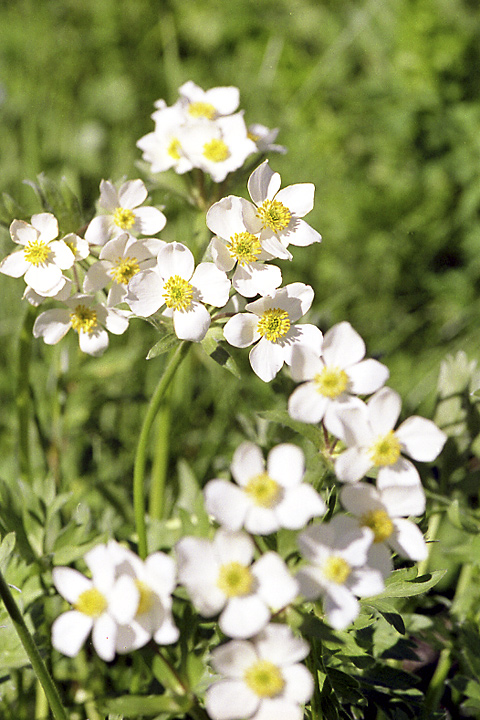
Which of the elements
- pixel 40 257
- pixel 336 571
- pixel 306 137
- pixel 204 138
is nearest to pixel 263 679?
pixel 336 571

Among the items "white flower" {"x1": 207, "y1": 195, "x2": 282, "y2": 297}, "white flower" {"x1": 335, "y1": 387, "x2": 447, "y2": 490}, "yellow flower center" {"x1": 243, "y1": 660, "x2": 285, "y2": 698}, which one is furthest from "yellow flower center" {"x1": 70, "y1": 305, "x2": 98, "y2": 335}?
"yellow flower center" {"x1": 243, "y1": 660, "x2": 285, "y2": 698}

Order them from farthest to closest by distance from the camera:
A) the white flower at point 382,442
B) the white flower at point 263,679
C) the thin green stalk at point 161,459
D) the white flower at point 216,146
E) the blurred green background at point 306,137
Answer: the blurred green background at point 306,137 < the thin green stalk at point 161,459 < the white flower at point 216,146 < the white flower at point 382,442 < the white flower at point 263,679

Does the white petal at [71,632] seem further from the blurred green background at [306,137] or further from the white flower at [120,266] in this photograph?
the blurred green background at [306,137]

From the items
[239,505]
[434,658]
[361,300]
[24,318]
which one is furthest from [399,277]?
[239,505]

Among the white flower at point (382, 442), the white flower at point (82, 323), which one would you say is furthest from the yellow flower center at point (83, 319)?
the white flower at point (382, 442)

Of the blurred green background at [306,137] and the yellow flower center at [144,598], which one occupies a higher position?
the yellow flower center at [144,598]

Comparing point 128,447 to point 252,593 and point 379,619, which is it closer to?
point 379,619

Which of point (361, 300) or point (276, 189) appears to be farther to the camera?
point (361, 300)
